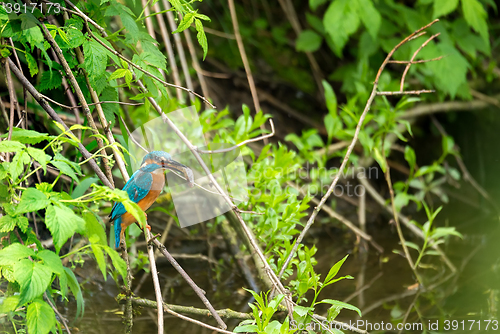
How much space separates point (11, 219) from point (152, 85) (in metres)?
0.53

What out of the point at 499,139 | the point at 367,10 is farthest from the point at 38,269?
the point at 499,139

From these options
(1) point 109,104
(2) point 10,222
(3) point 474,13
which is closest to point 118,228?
(2) point 10,222

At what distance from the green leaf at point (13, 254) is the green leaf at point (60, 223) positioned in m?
0.09

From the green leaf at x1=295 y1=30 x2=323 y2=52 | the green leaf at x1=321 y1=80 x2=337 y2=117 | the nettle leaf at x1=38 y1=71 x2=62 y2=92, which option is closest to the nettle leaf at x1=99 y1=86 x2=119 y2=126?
the nettle leaf at x1=38 y1=71 x2=62 y2=92

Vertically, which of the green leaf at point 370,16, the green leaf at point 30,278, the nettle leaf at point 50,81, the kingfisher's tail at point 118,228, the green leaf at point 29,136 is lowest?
the kingfisher's tail at point 118,228

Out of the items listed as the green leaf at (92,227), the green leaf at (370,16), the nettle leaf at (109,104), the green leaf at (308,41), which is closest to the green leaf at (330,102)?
the green leaf at (370,16)

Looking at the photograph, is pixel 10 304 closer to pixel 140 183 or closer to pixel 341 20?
pixel 140 183

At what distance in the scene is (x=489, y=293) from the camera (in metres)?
1.91

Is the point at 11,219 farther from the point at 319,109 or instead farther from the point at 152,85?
the point at 319,109

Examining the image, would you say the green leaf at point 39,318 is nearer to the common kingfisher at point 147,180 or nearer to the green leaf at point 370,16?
the common kingfisher at point 147,180

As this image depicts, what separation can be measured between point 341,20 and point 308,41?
535 mm

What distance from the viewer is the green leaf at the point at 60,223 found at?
83cm

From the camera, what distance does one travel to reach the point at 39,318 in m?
0.90

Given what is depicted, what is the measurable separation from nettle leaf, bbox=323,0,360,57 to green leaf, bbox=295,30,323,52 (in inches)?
19.1
